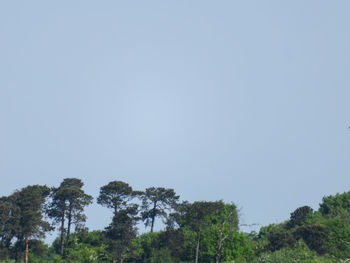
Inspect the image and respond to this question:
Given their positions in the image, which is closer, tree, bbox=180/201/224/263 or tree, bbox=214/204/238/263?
tree, bbox=214/204/238/263

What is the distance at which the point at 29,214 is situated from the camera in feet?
259

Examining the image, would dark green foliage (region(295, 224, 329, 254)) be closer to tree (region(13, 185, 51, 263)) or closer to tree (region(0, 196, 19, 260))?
tree (region(13, 185, 51, 263))

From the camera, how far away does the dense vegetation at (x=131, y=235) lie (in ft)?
257

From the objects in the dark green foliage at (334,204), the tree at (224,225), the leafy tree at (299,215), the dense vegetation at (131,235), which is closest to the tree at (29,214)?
the dense vegetation at (131,235)

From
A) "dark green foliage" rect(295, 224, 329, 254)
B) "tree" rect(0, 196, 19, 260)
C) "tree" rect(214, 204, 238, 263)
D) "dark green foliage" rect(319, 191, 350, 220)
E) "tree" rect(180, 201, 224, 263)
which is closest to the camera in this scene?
"tree" rect(0, 196, 19, 260)

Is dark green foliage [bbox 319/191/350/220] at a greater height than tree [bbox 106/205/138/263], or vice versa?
dark green foliage [bbox 319/191/350/220]

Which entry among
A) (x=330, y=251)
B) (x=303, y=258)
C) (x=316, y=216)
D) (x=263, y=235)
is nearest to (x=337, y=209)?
(x=316, y=216)

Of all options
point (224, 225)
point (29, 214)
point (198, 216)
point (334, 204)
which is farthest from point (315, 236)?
point (29, 214)

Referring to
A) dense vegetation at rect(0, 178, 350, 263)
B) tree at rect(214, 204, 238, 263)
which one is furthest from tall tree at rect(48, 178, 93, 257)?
tree at rect(214, 204, 238, 263)

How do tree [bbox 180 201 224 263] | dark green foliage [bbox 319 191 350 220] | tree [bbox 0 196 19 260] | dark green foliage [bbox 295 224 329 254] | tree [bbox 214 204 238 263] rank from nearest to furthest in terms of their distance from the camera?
tree [bbox 0 196 19 260], tree [bbox 214 204 238 263], dark green foliage [bbox 295 224 329 254], tree [bbox 180 201 224 263], dark green foliage [bbox 319 191 350 220]

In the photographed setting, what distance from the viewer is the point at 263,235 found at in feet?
351

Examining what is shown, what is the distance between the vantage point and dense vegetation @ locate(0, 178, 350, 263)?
7838 cm

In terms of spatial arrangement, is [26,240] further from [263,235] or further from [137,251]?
[263,235]

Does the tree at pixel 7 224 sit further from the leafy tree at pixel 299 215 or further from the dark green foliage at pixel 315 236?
the leafy tree at pixel 299 215
